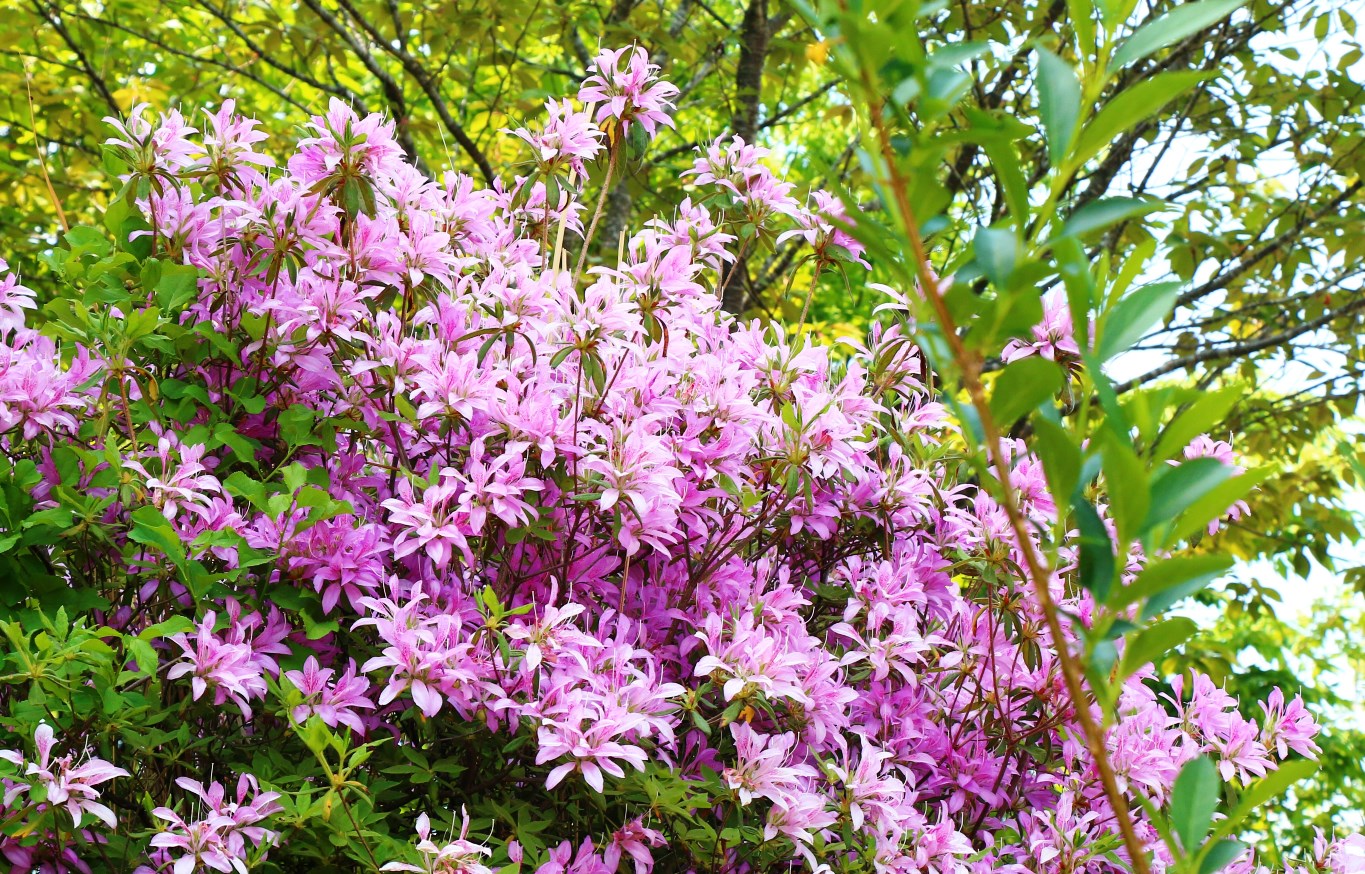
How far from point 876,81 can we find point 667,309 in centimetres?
127

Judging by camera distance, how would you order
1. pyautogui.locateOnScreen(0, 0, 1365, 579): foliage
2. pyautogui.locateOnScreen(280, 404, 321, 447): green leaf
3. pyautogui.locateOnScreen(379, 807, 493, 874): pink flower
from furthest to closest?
pyautogui.locateOnScreen(0, 0, 1365, 579): foliage
pyautogui.locateOnScreen(280, 404, 321, 447): green leaf
pyautogui.locateOnScreen(379, 807, 493, 874): pink flower

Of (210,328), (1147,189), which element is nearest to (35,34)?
(210,328)

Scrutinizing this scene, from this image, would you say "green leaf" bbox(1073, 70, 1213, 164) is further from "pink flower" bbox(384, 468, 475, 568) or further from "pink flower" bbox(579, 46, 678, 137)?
"pink flower" bbox(579, 46, 678, 137)

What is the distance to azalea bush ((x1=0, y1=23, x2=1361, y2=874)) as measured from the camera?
1.65 metres

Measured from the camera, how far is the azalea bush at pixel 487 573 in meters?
1.65

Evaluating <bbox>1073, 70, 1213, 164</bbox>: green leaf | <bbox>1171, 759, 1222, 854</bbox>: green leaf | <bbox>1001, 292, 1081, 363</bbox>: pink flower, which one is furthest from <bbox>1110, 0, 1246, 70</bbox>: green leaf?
<bbox>1001, 292, 1081, 363</bbox>: pink flower

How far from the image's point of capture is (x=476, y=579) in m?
2.02

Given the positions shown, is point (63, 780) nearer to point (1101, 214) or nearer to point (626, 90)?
point (1101, 214)

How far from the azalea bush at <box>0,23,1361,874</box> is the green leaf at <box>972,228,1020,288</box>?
700 millimetres

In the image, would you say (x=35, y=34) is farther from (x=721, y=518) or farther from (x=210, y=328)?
(x=721, y=518)

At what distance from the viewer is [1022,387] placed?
0.79m

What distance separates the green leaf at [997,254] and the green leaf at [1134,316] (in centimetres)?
9

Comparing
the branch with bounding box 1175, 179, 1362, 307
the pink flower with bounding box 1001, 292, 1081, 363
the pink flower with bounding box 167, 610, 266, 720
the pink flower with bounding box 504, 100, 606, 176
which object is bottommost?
the pink flower with bounding box 167, 610, 266, 720

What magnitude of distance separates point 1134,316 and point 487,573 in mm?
1454
